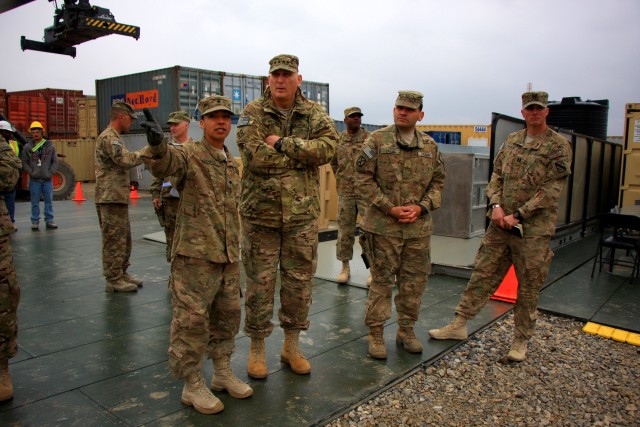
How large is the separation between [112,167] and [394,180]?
3205mm

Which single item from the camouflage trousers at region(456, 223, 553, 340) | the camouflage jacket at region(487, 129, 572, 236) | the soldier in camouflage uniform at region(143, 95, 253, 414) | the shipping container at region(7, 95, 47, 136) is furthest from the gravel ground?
the shipping container at region(7, 95, 47, 136)

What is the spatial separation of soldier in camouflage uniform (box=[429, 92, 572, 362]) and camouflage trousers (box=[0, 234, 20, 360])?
3015 mm

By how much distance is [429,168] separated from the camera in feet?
12.4

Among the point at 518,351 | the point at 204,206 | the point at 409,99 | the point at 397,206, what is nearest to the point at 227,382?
the point at 204,206

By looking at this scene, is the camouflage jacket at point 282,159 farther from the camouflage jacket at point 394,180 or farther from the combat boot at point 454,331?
the combat boot at point 454,331

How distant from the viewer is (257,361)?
3332mm

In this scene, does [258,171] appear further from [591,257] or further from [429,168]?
[591,257]

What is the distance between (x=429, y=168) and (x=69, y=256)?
5.45m

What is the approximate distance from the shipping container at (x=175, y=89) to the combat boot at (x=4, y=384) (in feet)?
48.6

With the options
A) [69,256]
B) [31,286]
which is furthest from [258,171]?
[69,256]

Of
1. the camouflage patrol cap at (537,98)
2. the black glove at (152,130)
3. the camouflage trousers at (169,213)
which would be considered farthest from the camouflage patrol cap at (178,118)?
the camouflage patrol cap at (537,98)

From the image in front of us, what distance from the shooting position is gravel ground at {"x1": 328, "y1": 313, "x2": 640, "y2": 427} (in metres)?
2.95

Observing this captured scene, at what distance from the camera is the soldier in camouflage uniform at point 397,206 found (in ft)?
12.1

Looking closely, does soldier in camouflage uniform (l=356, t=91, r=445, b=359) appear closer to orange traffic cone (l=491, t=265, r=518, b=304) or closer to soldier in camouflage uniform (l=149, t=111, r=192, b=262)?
orange traffic cone (l=491, t=265, r=518, b=304)
